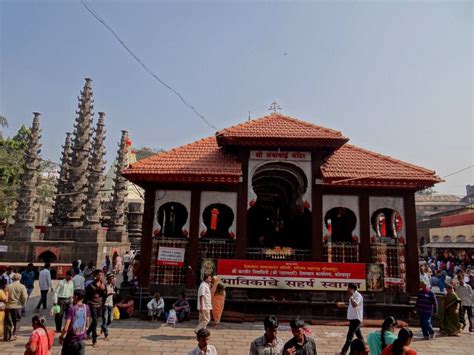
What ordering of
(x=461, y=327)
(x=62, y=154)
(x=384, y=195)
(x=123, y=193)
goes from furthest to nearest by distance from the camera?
(x=62, y=154) → (x=123, y=193) → (x=384, y=195) → (x=461, y=327)

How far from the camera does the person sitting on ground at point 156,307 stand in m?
11.2

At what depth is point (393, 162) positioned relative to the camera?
45.4 ft

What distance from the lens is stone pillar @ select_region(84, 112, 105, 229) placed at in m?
25.9

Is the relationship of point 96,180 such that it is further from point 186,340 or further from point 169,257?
point 186,340

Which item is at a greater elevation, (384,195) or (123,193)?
(123,193)

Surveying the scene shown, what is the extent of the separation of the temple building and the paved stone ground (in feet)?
5.51

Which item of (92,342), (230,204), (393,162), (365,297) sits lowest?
(92,342)

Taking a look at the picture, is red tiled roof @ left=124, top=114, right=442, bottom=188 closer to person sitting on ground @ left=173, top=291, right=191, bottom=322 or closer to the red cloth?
person sitting on ground @ left=173, top=291, right=191, bottom=322

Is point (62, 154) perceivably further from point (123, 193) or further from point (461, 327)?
point (461, 327)

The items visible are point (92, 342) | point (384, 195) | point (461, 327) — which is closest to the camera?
point (92, 342)

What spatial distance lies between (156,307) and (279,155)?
681 cm

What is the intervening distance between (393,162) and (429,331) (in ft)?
20.6

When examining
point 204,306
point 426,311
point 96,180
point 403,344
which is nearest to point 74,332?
point 204,306

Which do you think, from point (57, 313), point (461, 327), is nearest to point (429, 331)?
point (461, 327)
